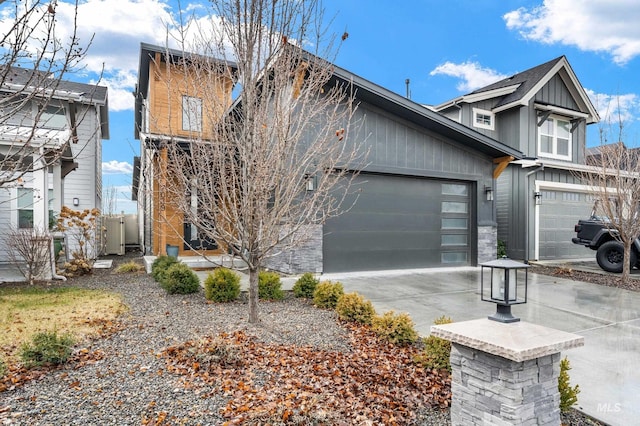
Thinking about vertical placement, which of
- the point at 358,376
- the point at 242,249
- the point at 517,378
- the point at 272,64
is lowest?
the point at 358,376

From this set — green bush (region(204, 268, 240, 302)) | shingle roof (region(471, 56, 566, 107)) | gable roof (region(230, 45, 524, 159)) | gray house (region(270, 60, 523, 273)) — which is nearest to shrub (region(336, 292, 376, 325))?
green bush (region(204, 268, 240, 302))

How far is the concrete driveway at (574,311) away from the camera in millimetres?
3037

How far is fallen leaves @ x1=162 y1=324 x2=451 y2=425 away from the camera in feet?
8.29

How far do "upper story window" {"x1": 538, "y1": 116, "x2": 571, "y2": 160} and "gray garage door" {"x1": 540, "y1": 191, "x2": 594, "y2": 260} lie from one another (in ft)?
4.56

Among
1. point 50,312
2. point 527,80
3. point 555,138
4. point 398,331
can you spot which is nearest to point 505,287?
→ point 398,331

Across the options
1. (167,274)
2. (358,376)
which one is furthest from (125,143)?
(358,376)

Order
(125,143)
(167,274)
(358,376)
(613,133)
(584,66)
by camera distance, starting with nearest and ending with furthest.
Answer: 1. (358,376)
2. (125,143)
3. (167,274)
4. (613,133)
5. (584,66)

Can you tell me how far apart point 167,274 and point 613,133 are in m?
10.1

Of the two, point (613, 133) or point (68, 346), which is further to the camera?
point (613, 133)

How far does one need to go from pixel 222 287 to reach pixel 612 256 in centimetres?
980

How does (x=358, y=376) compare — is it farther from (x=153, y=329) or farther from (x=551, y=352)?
(x=153, y=329)

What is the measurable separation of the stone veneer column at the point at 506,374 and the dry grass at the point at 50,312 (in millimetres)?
3520

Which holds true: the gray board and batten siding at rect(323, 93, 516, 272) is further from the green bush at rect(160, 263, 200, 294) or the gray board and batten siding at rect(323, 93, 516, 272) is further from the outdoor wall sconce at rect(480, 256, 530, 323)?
the outdoor wall sconce at rect(480, 256, 530, 323)

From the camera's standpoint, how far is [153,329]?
169 inches
